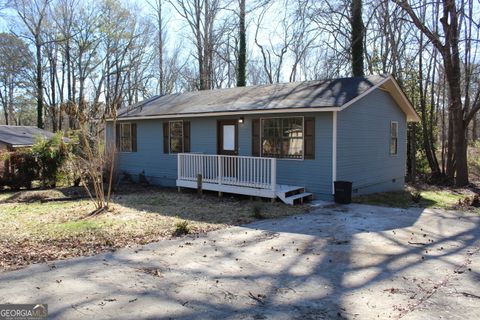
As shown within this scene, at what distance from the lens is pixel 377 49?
2159 centimetres

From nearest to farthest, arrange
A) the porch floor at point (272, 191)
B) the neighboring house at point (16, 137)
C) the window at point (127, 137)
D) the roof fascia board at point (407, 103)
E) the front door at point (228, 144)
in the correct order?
1. the porch floor at point (272, 191)
2. the front door at point (228, 144)
3. the roof fascia board at point (407, 103)
4. the window at point (127, 137)
5. the neighboring house at point (16, 137)

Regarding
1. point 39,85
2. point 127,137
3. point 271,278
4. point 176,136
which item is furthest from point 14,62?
point 271,278

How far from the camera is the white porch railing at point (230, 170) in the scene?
1095cm

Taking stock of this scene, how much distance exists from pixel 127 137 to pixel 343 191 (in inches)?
369

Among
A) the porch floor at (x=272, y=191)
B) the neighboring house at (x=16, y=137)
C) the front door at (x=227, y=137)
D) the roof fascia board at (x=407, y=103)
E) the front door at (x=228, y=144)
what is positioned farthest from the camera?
the neighboring house at (x=16, y=137)

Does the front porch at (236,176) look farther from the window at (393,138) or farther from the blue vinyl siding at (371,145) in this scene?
the window at (393,138)

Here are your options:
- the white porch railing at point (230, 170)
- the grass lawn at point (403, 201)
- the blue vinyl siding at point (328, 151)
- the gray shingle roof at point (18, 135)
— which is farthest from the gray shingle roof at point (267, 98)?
the gray shingle roof at point (18, 135)

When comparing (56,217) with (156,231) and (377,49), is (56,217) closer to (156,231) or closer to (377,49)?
(156,231)

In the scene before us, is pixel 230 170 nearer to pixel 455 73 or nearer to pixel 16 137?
pixel 455 73

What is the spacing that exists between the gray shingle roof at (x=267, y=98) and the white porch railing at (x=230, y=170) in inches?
57.8

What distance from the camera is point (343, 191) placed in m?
10.5

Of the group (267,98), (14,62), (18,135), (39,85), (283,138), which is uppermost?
(14,62)

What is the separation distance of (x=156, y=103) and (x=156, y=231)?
10219 mm

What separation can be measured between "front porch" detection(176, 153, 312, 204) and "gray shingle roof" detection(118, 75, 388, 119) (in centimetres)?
150
